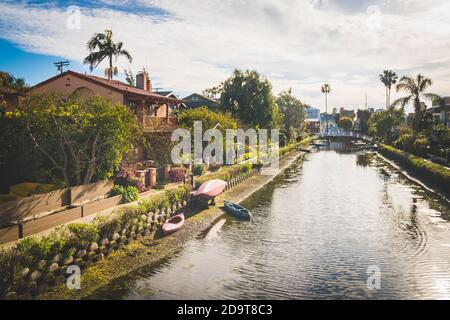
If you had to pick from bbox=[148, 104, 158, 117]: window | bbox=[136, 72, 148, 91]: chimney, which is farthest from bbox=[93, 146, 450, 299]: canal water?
bbox=[136, 72, 148, 91]: chimney

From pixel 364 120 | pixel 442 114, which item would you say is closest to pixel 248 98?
pixel 442 114

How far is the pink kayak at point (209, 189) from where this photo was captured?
3182 cm

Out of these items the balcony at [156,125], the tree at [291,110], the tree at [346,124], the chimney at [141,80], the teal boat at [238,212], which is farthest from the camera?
the tree at [346,124]

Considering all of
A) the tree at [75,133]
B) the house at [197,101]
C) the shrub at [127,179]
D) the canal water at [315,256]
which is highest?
the house at [197,101]

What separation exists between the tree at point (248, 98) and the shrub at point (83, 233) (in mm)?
52712

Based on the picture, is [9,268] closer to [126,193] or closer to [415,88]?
[126,193]

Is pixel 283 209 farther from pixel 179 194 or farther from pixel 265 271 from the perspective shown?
pixel 265 271

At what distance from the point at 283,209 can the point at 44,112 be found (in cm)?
2059

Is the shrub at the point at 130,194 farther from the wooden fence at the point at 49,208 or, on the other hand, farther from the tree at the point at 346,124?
the tree at the point at 346,124

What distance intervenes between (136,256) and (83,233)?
3748 mm

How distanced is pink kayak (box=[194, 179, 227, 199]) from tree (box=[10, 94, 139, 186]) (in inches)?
297

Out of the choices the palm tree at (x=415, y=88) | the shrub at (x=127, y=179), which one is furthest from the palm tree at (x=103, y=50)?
the palm tree at (x=415, y=88)
